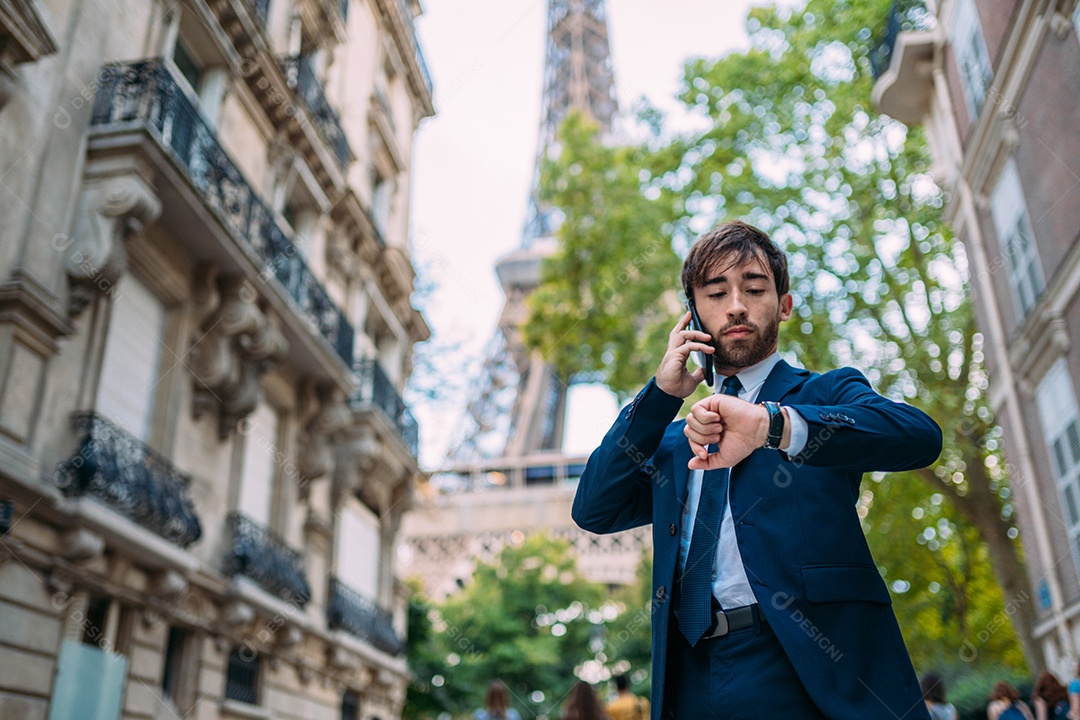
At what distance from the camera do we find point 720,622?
2184mm

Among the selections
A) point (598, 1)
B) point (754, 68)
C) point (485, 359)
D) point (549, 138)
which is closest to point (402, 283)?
point (754, 68)

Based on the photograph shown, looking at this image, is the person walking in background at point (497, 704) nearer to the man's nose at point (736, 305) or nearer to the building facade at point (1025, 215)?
the building facade at point (1025, 215)

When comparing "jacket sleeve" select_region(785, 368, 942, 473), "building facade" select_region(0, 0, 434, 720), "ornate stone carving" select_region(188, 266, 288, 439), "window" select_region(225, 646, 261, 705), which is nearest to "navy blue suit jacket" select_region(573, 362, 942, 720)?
"jacket sleeve" select_region(785, 368, 942, 473)

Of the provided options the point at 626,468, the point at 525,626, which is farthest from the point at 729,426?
the point at 525,626

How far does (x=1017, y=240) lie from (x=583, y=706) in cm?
919

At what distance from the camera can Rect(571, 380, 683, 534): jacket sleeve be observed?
238 centimetres

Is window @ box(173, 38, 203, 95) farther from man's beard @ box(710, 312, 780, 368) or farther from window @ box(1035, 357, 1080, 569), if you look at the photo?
man's beard @ box(710, 312, 780, 368)

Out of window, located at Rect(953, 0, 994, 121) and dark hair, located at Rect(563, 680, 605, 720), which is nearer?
dark hair, located at Rect(563, 680, 605, 720)

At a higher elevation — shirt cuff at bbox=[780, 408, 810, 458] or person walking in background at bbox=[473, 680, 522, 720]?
person walking in background at bbox=[473, 680, 522, 720]

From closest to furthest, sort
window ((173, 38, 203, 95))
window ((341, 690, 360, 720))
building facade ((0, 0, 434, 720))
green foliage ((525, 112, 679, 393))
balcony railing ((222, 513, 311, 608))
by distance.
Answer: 1. building facade ((0, 0, 434, 720))
2. balcony railing ((222, 513, 311, 608))
3. window ((173, 38, 203, 95))
4. window ((341, 690, 360, 720))
5. green foliage ((525, 112, 679, 393))

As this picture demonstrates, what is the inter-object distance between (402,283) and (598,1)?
2408 inches

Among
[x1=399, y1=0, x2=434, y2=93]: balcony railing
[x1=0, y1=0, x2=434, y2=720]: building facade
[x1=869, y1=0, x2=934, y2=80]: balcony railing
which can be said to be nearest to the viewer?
[x1=0, y1=0, x2=434, y2=720]: building facade

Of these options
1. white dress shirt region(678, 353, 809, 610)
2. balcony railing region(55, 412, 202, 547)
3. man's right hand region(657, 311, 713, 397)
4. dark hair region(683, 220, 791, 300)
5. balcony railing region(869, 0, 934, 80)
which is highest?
balcony railing region(869, 0, 934, 80)

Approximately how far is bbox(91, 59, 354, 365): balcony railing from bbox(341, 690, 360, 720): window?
6617 millimetres
